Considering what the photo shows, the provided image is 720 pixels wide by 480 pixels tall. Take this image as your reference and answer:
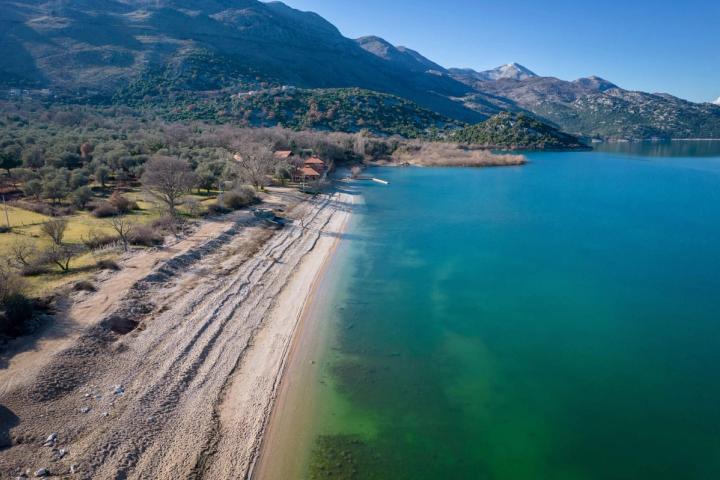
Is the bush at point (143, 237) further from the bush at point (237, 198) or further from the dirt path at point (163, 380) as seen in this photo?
the bush at point (237, 198)

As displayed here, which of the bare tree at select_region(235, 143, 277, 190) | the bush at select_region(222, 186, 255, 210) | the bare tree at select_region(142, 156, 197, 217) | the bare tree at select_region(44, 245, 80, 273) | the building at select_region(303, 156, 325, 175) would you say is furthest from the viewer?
the building at select_region(303, 156, 325, 175)

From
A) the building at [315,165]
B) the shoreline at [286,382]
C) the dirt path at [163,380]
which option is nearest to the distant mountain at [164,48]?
the building at [315,165]

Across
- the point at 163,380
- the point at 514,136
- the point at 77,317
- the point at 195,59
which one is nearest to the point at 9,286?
the point at 77,317

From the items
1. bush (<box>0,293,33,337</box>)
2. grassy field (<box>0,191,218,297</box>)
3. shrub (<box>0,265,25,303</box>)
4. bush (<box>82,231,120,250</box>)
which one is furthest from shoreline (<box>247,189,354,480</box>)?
bush (<box>82,231,120,250</box>)

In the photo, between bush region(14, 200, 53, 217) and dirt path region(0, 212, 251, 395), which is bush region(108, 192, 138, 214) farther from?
dirt path region(0, 212, 251, 395)

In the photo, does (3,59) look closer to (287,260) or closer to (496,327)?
(287,260)

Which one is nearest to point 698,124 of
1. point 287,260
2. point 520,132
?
point 520,132
